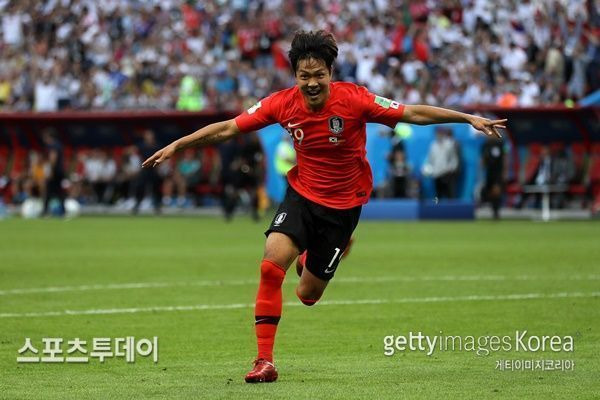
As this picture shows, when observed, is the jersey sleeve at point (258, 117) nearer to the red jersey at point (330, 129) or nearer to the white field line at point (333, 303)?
the red jersey at point (330, 129)

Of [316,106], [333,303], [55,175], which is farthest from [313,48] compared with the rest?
[55,175]

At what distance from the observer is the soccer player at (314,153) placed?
28.6 feet

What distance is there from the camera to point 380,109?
8.96m

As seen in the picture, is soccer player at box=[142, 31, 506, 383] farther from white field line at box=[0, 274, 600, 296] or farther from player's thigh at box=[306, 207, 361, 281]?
white field line at box=[0, 274, 600, 296]

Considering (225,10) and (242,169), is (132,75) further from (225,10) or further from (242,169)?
(242,169)

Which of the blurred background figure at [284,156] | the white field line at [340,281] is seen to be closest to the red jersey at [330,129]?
the white field line at [340,281]

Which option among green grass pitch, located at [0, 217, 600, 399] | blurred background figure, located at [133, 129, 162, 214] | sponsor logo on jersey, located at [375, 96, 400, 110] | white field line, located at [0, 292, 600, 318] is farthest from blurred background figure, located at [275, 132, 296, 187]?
sponsor logo on jersey, located at [375, 96, 400, 110]

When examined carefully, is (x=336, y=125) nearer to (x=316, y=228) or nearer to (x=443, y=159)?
(x=316, y=228)

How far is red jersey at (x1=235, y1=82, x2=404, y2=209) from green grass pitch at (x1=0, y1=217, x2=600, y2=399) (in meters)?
1.21

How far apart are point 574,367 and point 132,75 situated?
29.2 meters

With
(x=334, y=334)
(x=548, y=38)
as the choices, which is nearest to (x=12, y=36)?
(x=548, y=38)

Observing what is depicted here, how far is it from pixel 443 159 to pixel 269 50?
21.7ft

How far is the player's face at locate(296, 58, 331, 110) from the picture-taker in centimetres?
870

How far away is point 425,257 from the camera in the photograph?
19.6 metres
